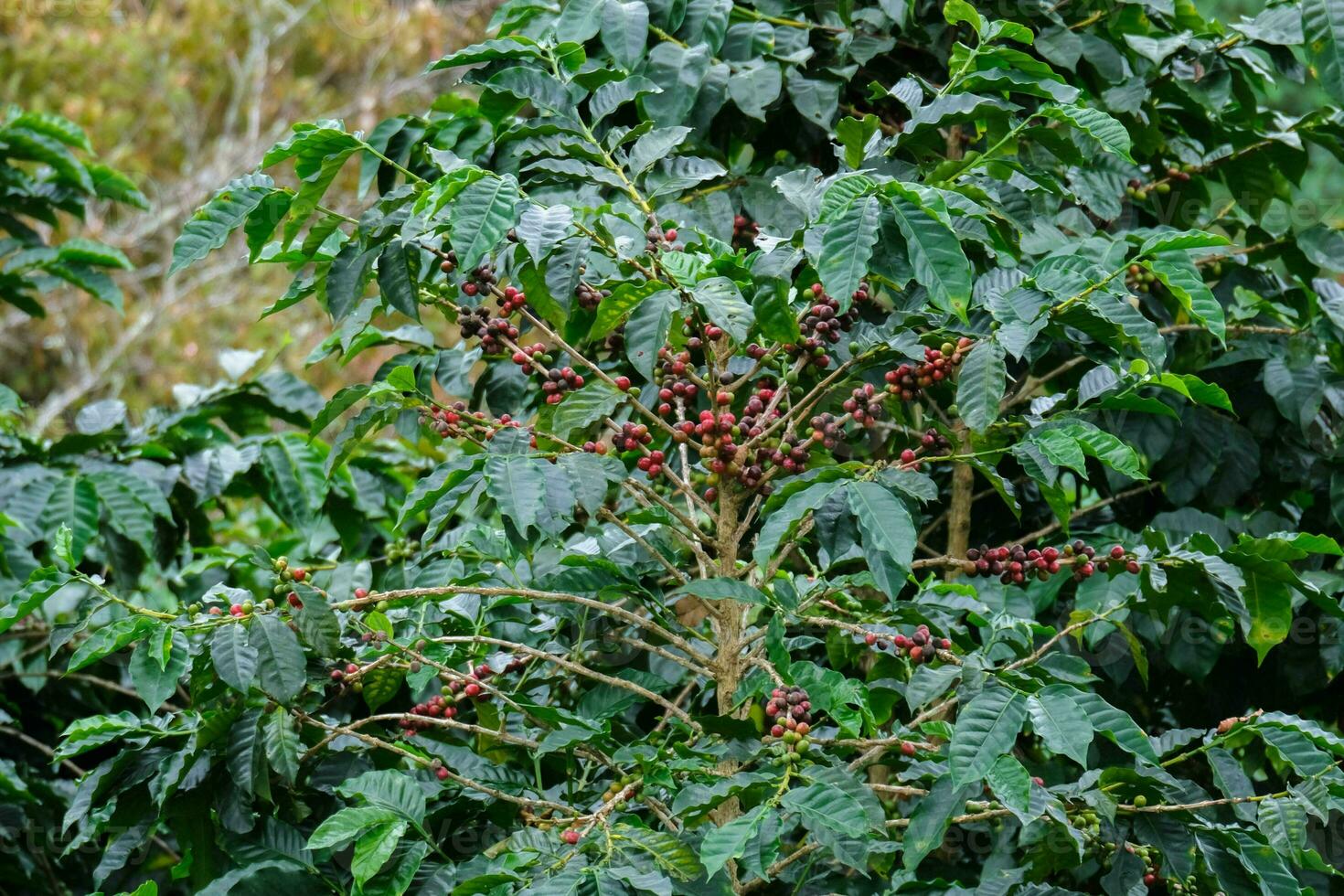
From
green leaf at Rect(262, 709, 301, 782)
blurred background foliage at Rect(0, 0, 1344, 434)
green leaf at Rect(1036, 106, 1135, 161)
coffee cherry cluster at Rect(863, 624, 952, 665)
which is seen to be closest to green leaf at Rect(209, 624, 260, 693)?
green leaf at Rect(262, 709, 301, 782)

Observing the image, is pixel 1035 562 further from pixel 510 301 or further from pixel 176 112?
pixel 176 112

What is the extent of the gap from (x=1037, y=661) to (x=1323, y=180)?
17.9 ft

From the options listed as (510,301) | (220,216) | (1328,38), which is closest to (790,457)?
(510,301)

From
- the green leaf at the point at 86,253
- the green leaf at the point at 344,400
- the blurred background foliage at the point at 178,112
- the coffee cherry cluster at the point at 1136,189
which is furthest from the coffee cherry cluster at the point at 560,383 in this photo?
the blurred background foliage at the point at 178,112

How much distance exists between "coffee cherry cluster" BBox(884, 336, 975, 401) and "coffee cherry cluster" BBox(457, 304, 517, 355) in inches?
18.2

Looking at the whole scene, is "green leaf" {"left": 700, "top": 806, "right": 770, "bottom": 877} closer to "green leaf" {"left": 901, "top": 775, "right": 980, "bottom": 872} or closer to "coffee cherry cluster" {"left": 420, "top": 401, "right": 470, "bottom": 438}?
"green leaf" {"left": 901, "top": 775, "right": 980, "bottom": 872}

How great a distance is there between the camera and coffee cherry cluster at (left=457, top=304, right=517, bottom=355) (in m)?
1.64

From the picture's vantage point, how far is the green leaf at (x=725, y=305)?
4.54 ft

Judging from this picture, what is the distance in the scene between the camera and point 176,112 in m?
7.90

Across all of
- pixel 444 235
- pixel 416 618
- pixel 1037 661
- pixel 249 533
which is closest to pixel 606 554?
pixel 416 618

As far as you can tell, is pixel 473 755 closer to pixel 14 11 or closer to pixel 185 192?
pixel 185 192

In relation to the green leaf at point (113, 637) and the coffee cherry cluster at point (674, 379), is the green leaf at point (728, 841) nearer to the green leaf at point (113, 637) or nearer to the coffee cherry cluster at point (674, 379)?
the coffee cherry cluster at point (674, 379)

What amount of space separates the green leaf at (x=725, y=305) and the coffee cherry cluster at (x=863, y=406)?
256 mm

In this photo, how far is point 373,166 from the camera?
2.00 metres
